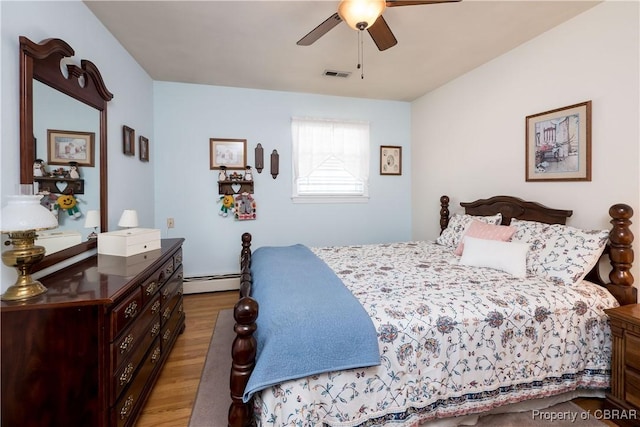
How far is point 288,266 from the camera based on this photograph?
7.11ft

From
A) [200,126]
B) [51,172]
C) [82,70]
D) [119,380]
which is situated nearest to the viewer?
[119,380]

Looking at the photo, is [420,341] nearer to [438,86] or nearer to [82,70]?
[82,70]

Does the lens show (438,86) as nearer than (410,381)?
No

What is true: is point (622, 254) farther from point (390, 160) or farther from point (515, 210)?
point (390, 160)

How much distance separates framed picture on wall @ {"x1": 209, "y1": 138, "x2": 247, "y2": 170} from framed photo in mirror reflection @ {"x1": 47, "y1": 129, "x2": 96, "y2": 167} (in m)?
1.58

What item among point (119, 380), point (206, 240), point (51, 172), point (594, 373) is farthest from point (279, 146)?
point (594, 373)

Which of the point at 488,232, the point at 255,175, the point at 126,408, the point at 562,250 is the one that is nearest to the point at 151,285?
the point at 126,408

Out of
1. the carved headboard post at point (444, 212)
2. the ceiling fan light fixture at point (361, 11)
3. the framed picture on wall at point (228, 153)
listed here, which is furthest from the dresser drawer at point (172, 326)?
the carved headboard post at point (444, 212)

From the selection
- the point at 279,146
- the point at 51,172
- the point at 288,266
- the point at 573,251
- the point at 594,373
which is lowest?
the point at 594,373

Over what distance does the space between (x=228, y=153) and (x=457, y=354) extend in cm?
325

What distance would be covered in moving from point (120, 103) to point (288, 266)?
6.95 ft

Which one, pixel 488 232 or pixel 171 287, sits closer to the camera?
pixel 171 287

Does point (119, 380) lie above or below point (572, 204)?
below

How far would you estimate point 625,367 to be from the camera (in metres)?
1.62
